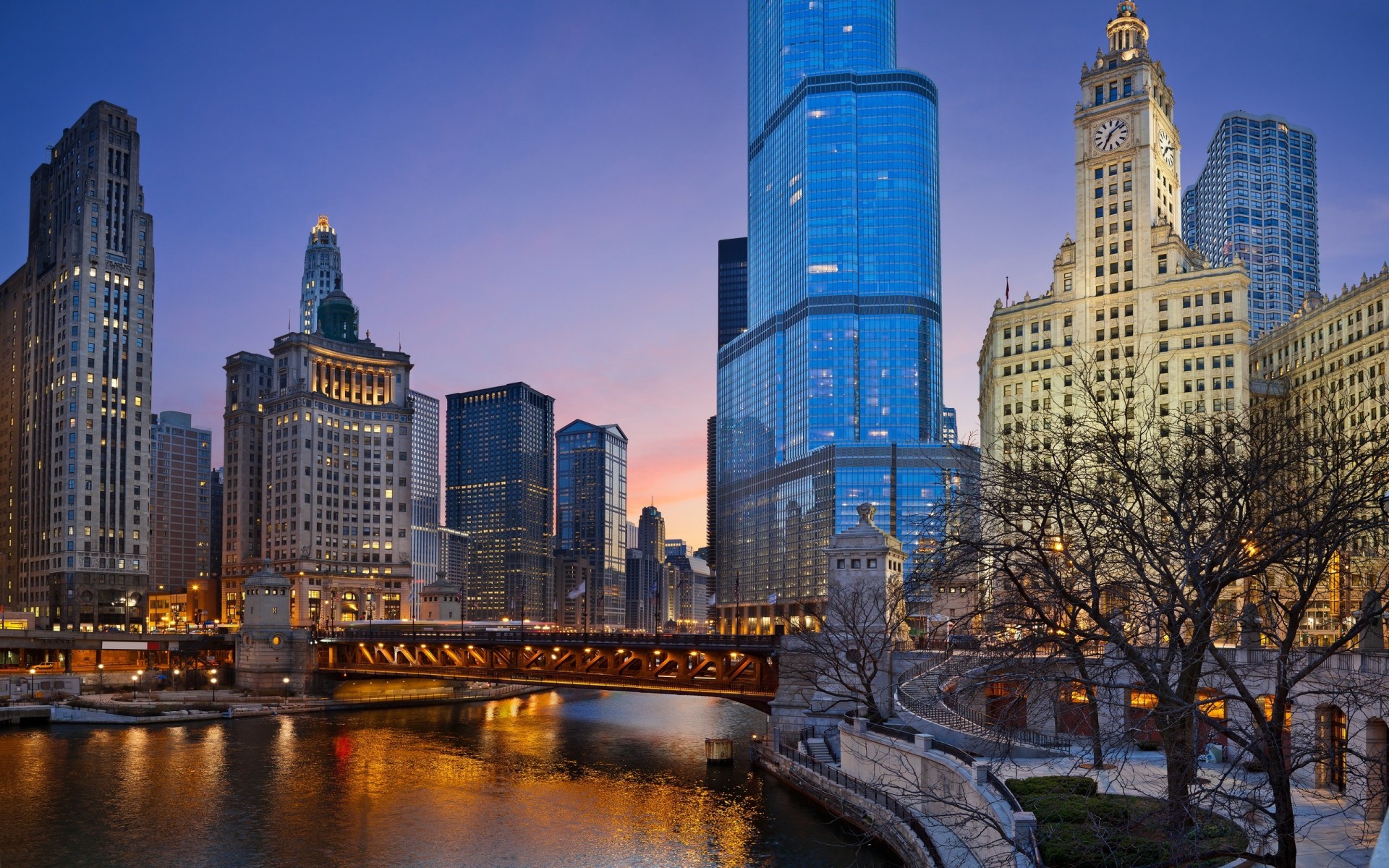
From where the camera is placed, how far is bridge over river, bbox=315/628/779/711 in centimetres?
8694

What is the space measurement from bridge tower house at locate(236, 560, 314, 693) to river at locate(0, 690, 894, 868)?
27.4 meters

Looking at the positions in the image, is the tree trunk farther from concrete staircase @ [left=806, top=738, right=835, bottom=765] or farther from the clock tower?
the clock tower

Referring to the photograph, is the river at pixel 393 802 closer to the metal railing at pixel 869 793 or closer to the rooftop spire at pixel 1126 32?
the metal railing at pixel 869 793

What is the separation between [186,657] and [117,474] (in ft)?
174

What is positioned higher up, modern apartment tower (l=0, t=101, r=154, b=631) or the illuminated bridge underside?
modern apartment tower (l=0, t=101, r=154, b=631)

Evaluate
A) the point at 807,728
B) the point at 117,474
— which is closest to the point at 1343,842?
the point at 807,728

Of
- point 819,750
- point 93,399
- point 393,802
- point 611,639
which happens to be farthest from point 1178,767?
point 93,399

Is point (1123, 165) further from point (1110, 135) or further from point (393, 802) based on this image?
point (393, 802)

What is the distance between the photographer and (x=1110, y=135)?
13625 centimetres

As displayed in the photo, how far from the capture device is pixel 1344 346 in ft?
429

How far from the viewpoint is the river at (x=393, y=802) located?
53594 millimetres

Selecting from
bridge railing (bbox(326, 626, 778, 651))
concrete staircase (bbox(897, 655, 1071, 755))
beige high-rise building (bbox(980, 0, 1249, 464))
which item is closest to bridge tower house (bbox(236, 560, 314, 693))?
bridge railing (bbox(326, 626, 778, 651))

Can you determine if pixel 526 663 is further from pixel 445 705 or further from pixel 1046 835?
pixel 1046 835

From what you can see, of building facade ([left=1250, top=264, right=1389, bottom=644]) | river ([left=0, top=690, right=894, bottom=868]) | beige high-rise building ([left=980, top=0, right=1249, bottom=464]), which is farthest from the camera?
beige high-rise building ([left=980, top=0, right=1249, bottom=464])
